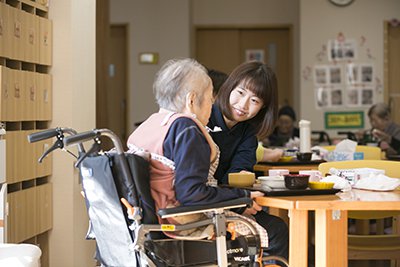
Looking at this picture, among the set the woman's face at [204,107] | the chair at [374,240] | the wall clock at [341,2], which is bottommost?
the chair at [374,240]

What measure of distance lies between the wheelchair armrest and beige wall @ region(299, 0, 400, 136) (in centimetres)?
663

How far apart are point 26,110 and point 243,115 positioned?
1.15 m

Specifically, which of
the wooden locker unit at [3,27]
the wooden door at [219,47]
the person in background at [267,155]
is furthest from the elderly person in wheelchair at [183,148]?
the wooden door at [219,47]

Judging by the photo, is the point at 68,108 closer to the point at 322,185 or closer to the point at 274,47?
the point at 322,185

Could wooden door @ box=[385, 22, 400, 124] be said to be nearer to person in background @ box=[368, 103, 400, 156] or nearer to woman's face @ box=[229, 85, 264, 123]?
person in background @ box=[368, 103, 400, 156]

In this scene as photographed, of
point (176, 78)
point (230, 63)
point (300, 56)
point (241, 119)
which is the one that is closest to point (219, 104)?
point (241, 119)

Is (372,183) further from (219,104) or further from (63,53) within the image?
(63,53)

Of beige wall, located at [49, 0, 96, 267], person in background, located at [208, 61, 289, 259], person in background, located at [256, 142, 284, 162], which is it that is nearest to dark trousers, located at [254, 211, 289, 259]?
person in background, located at [208, 61, 289, 259]

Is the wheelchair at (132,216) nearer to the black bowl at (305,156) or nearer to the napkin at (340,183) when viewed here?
the napkin at (340,183)

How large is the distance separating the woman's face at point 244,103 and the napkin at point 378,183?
0.70 m

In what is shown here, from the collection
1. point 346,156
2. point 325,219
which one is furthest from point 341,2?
point 325,219

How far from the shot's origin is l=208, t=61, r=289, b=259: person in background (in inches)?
140

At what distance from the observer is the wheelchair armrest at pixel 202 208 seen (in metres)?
2.45

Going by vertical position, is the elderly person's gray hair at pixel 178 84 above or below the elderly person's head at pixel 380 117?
above
